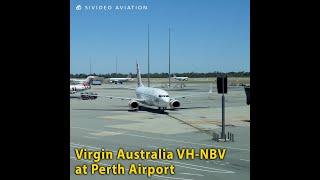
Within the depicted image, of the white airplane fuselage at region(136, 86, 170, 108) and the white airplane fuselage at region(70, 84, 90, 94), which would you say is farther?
the white airplane fuselage at region(70, 84, 90, 94)

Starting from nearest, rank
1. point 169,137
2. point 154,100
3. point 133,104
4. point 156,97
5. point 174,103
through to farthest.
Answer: point 169,137
point 156,97
point 154,100
point 174,103
point 133,104

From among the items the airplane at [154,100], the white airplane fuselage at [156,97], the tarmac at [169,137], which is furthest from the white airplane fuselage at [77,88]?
the tarmac at [169,137]

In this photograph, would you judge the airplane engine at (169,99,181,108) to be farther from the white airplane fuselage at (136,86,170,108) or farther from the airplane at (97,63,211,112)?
the white airplane fuselage at (136,86,170,108)

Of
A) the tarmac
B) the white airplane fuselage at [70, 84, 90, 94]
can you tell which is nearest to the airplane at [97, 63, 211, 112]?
the tarmac

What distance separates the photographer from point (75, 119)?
193 feet

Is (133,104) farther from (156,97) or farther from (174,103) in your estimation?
(174,103)

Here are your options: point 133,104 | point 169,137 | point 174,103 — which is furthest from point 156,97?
point 169,137

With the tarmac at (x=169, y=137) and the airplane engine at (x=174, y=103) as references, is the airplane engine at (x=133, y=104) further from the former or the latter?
the airplane engine at (x=174, y=103)

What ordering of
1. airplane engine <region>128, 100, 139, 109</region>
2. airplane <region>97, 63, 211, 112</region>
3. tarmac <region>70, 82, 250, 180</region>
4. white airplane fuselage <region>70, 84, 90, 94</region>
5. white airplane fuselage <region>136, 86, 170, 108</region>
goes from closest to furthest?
tarmac <region>70, 82, 250, 180</region> → white airplane fuselage <region>136, 86, 170, 108</region> → airplane <region>97, 63, 211, 112</region> → airplane engine <region>128, 100, 139, 109</region> → white airplane fuselage <region>70, 84, 90, 94</region>

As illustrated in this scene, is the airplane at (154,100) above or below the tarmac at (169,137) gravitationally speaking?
above

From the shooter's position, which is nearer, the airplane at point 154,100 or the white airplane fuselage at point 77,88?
the airplane at point 154,100
